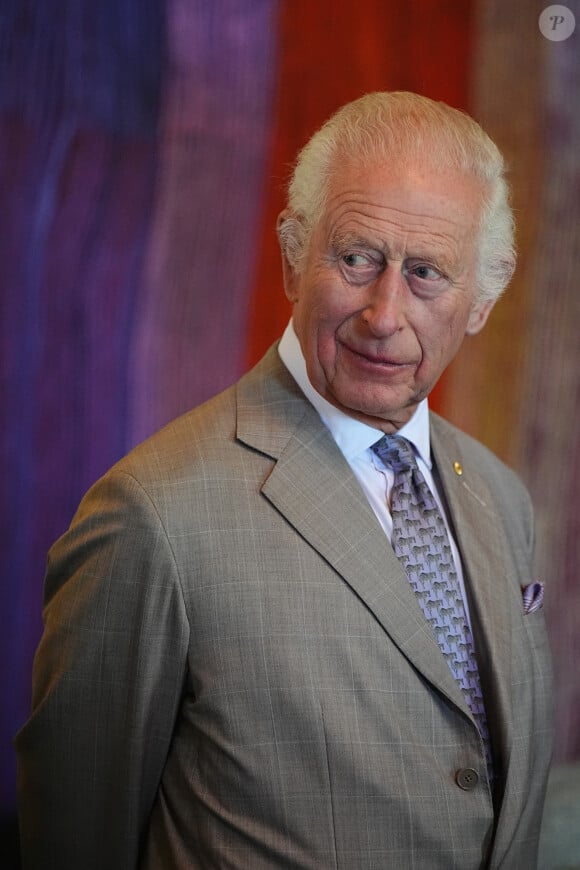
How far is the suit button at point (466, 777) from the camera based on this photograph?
1432 millimetres

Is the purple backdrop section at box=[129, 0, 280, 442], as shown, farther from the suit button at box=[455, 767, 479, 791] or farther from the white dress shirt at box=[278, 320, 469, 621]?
the suit button at box=[455, 767, 479, 791]

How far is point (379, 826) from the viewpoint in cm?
138

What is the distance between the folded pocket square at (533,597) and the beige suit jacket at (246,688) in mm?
239

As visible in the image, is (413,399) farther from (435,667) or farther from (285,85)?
(285,85)

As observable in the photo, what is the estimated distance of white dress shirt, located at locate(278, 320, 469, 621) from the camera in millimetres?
1550

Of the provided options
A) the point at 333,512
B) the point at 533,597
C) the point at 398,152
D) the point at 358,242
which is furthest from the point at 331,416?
the point at 533,597

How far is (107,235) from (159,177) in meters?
0.15

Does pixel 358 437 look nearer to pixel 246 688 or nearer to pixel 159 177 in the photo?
pixel 246 688

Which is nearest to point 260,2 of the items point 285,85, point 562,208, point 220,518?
point 285,85

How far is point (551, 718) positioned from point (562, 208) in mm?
1106

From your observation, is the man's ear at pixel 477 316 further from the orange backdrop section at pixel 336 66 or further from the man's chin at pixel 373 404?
the orange backdrop section at pixel 336 66

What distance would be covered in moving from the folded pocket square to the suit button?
0.38m

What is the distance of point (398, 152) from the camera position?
4.66ft

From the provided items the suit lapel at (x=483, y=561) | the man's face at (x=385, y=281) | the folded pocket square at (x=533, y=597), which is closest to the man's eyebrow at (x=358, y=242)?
the man's face at (x=385, y=281)
